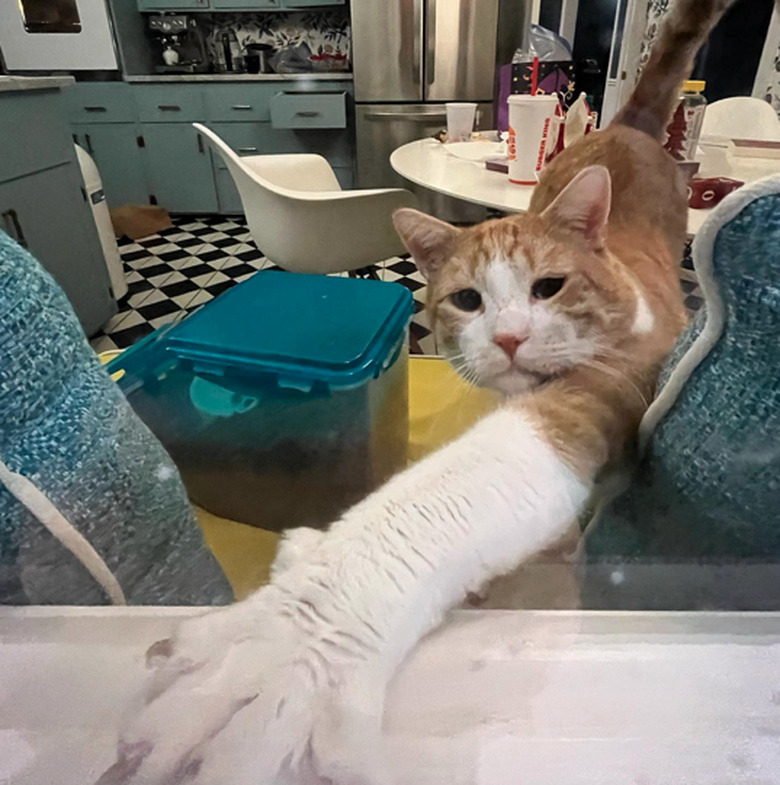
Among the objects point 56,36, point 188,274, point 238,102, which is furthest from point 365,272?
point 56,36

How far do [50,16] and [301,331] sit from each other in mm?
1802

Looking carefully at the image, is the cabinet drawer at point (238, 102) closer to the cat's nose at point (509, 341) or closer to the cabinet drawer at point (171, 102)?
the cabinet drawer at point (171, 102)

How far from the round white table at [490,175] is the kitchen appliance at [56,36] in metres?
1.28

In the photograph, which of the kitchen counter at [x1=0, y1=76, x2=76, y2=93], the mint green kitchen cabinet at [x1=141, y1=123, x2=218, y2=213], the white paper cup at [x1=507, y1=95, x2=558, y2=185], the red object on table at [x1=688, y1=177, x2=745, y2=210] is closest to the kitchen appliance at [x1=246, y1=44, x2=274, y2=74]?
the mint green kitchen cabinet at [x1=141, y1=123, x2=218, y2=213]

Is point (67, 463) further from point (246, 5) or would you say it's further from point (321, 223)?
point (246, 5)

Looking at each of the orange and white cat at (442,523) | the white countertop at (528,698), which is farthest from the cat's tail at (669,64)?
the white countertop at (528,698)

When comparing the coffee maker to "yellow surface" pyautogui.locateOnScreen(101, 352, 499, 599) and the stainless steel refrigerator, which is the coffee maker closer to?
the stainless steel refrigerator

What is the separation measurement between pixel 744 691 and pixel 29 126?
1.70 m

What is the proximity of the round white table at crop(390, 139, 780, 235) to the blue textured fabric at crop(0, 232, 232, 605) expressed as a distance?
64 centimetres

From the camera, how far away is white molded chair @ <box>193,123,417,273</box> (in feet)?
3.60

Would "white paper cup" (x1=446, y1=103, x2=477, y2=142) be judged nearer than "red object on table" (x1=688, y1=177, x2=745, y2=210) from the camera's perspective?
No

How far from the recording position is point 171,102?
6.99 ft

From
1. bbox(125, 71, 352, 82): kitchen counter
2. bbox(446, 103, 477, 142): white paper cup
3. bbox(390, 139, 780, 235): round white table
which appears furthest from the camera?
bbox(125, 71, 352, 82): kitchen counter

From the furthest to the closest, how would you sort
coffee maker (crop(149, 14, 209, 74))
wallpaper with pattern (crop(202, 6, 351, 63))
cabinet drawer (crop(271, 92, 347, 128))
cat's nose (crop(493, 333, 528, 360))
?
wallpaper with pattern (crop(202, 6, 351, 63)), coffee maker (crop(149, 14, 209, 74)), cabinet drawer (crop(271, 92, 347, 128)), cat's nose (crop(493, 333, 528, 360))
